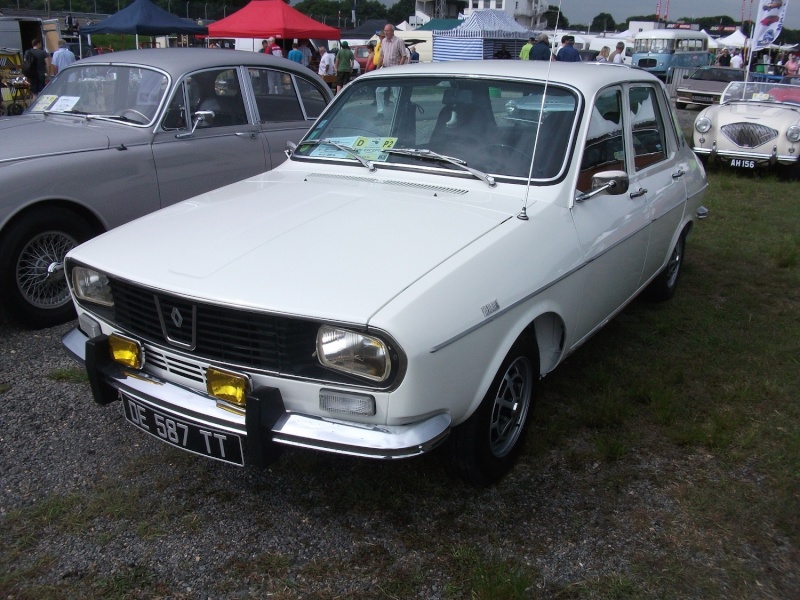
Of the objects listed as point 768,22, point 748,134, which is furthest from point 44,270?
point 768,22

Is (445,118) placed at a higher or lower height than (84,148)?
higher

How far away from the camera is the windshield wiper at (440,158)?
3428 millimetres

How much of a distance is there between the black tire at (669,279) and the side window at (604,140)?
1463 mm

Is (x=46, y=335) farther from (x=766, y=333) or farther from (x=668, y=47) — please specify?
Answer: (x=668, y=47)

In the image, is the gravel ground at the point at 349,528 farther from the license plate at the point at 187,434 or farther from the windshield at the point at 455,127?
the windshield at the point at 455,127

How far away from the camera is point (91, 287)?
2990 mm

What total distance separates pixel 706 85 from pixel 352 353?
22.7 m

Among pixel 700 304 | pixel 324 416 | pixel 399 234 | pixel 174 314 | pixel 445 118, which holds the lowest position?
pixel 700 304

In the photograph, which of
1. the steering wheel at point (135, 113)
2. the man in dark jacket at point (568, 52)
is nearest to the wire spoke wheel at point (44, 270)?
the steering wheel at point (135, 113)

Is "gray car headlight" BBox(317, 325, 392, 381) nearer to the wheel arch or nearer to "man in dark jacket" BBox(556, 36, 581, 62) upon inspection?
the wheel arch

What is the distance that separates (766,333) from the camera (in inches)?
189

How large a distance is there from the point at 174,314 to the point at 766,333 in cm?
396

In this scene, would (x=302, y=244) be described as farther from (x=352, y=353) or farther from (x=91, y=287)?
(x=91, y=287)

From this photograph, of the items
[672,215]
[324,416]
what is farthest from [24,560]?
[672,215]
